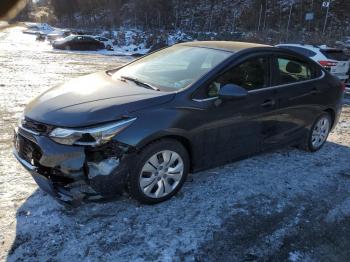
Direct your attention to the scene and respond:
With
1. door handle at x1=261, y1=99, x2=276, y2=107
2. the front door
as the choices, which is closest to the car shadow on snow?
the front door

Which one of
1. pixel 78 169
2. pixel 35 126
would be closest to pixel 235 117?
pixel 78 169

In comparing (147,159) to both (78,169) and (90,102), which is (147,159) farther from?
(90,102)

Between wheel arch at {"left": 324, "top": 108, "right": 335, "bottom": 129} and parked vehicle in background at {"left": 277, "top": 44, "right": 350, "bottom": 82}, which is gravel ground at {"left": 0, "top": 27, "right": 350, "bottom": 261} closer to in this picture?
wheel arch at {"left": 324, "top": 108, "right": 335, "bottom": 129}

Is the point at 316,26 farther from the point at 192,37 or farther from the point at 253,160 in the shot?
the point at 253,160

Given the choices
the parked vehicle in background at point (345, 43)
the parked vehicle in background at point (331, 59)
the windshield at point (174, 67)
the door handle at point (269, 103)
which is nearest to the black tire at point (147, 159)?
the windshield at point (174, 67)

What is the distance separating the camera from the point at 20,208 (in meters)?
3.76

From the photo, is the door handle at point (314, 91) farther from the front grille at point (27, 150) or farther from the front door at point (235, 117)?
the front grille at point (27, 150)

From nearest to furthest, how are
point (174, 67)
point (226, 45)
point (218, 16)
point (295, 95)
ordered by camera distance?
point (174, 67)
point (226, 45)
point (295, 95)
point (218, 16)

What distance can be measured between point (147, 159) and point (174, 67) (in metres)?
1.39

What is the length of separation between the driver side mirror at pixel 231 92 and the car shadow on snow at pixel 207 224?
3.49 feet

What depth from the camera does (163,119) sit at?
3738mm

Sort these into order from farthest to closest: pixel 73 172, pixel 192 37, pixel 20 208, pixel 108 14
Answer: pixel 108 14 < pixel 192 37 < pixel 20 208 < pixel 73 172

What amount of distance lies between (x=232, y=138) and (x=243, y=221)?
102 centimetres

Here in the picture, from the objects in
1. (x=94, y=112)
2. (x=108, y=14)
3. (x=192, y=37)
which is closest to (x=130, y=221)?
(x=94, y=112)
